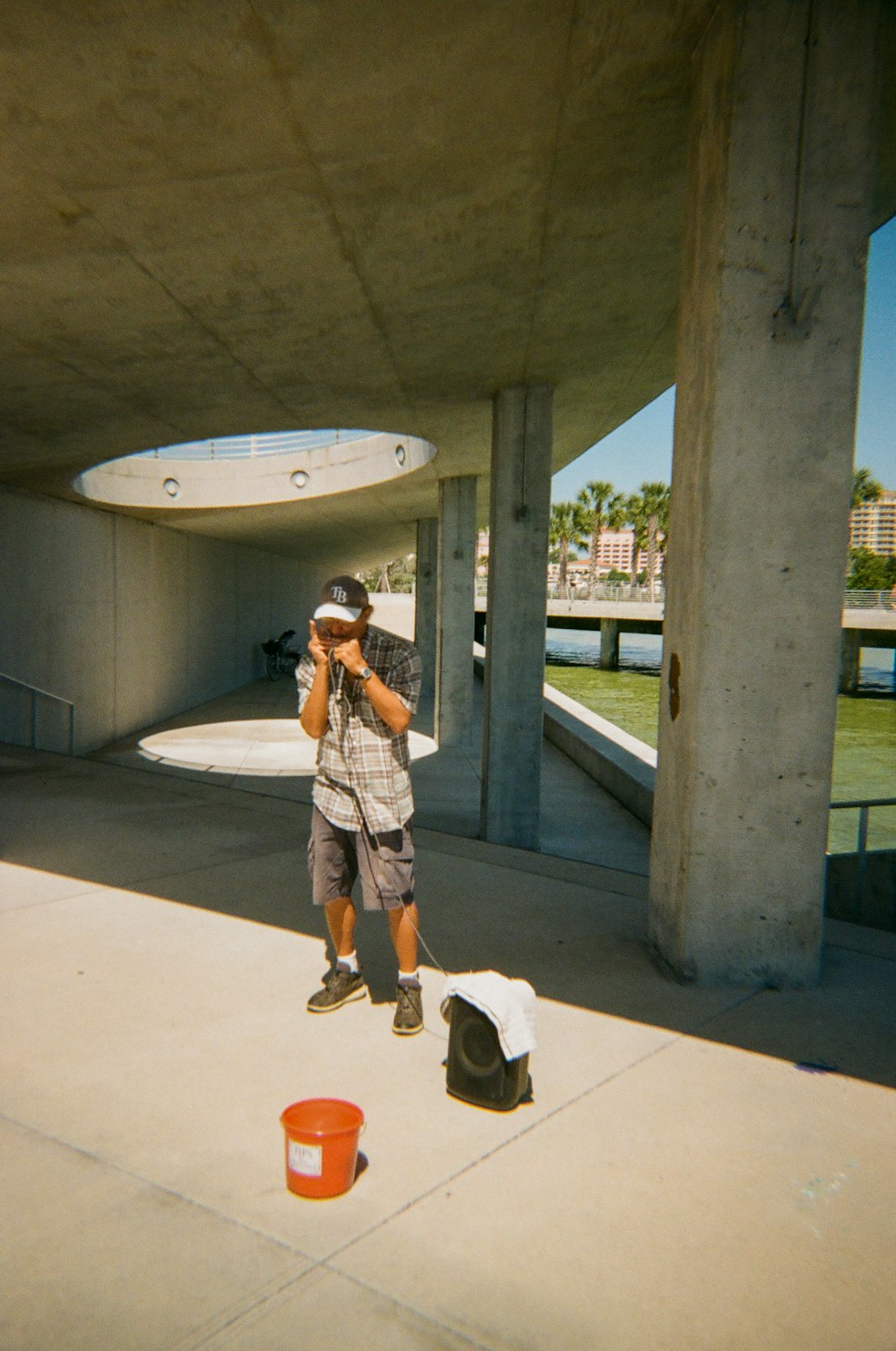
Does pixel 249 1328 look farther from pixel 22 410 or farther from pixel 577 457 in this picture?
pixel 577 457

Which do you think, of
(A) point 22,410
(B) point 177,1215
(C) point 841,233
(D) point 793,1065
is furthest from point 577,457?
(B) point 177,1215

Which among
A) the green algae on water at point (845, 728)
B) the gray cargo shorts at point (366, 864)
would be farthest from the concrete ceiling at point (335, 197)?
the green algae on water at point (845, 728)

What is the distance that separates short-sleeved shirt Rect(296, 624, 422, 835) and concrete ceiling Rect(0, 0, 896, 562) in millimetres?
2895

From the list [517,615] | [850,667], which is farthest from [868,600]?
[517,615]

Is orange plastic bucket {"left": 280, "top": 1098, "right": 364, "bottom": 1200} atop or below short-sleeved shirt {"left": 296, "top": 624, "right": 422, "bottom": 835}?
below

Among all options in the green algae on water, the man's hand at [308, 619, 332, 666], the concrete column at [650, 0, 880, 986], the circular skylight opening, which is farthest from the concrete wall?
the concrete column at [650, 0, 880, 986]

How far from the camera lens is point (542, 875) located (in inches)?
229

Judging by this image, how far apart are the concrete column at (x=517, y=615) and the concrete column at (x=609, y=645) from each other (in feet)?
163

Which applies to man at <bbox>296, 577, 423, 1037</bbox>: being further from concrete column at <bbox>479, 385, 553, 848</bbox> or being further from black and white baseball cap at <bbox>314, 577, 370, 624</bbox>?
concrete column at <bbox>479, 385, 553, 848</bbox>

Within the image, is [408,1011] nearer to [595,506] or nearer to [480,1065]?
[480,1065]

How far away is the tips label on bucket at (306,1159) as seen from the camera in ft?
8.10

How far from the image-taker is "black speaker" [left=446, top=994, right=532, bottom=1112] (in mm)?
2947

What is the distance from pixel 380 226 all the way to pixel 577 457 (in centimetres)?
1027

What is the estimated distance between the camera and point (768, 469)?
3904 mm
